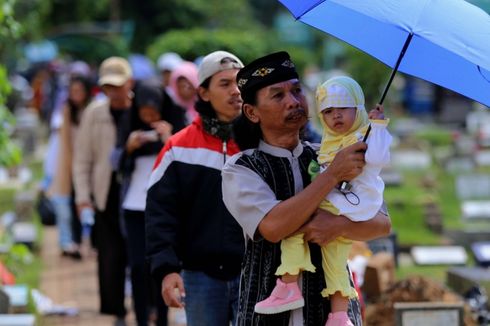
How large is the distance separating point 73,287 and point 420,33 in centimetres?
770

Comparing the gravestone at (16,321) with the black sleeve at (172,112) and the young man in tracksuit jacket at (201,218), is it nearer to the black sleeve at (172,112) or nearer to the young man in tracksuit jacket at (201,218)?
the black sleeve at (172,112)

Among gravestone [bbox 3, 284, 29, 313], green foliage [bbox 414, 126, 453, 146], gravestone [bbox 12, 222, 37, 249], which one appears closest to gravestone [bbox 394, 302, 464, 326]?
gravestone [bbox 3, 284, 29, 313]

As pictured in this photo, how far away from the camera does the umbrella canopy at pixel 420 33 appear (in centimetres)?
424

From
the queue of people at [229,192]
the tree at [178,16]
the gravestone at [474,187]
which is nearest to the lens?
the queue of people at [229,192]

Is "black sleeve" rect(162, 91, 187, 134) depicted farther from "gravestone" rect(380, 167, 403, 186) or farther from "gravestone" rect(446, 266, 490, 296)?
"gravestone" rect(380, 167, 403, 186)

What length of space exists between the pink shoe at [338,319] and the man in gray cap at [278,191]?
0.05 metres

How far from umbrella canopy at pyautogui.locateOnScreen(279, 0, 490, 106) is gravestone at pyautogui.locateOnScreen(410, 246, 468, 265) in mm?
8193

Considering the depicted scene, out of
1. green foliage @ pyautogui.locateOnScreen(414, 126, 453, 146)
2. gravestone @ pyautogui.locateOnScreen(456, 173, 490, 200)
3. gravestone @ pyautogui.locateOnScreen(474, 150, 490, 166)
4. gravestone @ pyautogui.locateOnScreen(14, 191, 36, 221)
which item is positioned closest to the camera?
gravestone @ pyautogui.locateOnScreen(14, 191, 36, 221)

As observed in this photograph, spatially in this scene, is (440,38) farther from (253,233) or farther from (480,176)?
(480,176)

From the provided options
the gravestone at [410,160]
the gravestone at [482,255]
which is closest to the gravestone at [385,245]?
the gravestone at [482,255]

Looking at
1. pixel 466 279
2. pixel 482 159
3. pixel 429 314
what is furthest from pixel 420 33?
pixel 482 159

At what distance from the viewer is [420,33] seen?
166 inches

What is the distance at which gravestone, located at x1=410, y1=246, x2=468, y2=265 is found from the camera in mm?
12594

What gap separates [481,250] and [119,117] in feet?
14.1
